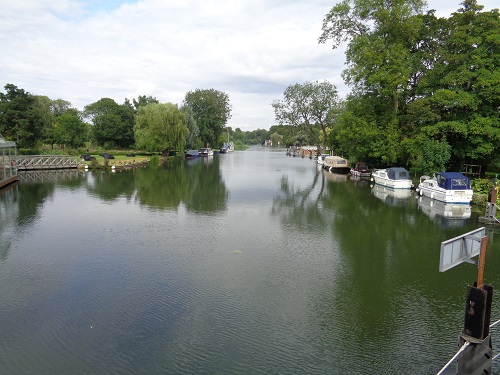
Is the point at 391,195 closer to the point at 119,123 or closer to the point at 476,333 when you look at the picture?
the point at 476,333

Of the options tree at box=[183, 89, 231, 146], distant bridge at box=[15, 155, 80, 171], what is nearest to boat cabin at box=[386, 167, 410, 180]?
distant bridge at box=[15, 155, 80, 171]

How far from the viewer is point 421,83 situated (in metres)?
34.8

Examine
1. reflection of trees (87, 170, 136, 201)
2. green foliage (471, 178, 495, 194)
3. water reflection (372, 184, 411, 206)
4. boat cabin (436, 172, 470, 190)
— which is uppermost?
boat cabin (436, 172, 470, 190)

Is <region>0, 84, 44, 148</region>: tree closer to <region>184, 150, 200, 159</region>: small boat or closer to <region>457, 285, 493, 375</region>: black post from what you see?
<region>184, 150, 200, 159</region>: small boat

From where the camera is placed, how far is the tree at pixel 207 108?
93625 mm

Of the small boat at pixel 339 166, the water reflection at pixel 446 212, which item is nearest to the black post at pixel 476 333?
the water reflection at pixel 446 212

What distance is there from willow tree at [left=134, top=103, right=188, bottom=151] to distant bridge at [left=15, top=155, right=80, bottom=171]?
15485 mm

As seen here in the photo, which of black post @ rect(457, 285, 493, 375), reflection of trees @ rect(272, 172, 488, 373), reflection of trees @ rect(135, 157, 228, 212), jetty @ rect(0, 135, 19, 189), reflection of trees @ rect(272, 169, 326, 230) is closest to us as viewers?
black post @ rect(457, 285, 493, 375)

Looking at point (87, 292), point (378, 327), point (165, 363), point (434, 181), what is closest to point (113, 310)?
point (87, 292)

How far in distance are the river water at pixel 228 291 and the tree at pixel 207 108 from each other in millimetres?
72800

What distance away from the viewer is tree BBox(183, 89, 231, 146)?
93.6m

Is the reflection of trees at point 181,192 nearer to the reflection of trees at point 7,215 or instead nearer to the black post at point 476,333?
the reflection of trees at point 7,215

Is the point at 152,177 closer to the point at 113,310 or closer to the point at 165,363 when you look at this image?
the point at 113,310

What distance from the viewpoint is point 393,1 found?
36.9 meters
